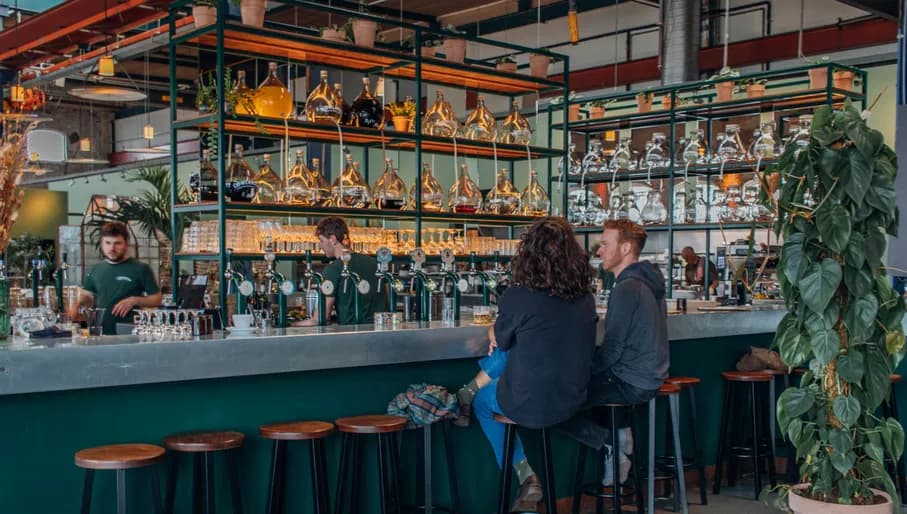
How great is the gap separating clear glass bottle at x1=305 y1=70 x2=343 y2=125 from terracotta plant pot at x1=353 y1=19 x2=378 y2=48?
35 cm

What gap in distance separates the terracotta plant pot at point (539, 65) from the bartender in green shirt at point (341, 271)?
6.58ft

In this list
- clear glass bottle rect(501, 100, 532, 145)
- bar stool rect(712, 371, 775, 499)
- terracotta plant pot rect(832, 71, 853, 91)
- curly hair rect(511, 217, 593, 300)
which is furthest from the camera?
terracotta plant pot rect(832, 71, 853, 91)

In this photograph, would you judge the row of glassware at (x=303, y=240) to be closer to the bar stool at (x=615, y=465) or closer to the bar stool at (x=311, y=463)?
the bar stool at (x=311, y=463)

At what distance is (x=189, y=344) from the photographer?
3510 millimetres

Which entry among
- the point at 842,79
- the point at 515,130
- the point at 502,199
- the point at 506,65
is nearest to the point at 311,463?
the point at 502,199

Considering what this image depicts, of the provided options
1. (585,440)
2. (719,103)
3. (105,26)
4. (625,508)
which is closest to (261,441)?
(585,440)

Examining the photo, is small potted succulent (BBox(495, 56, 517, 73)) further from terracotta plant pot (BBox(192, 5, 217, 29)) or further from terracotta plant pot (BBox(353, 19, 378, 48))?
terracotta plant pot (BBox(192, 5, 217, 29))

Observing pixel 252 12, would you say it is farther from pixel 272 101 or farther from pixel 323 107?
pixel 323 107

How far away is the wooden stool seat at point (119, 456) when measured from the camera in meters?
3.05

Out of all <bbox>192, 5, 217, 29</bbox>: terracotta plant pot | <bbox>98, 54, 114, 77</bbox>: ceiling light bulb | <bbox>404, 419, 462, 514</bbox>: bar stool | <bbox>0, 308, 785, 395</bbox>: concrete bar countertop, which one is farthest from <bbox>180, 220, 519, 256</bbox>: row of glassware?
<bbox>98, 54, 114, 77</bbox>: ceiling light bulb

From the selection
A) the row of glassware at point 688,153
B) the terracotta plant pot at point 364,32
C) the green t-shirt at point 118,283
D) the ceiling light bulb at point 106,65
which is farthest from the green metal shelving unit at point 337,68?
the ceiling light bulb at point 106,65

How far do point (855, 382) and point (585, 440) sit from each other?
1123 millimetres

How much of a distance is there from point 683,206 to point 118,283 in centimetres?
397

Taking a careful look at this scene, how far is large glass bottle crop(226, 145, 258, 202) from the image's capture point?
5.06m
